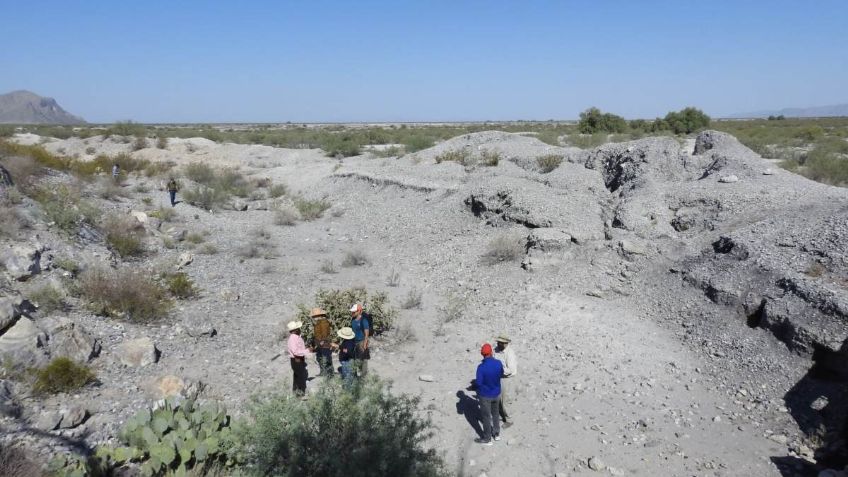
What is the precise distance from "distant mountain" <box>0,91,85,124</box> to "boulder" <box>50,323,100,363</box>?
614 feet

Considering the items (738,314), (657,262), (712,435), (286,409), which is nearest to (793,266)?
(738,314)

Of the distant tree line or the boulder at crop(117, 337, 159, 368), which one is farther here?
the distant tree line

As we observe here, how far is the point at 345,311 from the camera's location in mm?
8977

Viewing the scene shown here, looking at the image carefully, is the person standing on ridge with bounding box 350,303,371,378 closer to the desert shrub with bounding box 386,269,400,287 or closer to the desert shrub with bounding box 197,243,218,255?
the desert shrub with bounding box 386,269,400,287

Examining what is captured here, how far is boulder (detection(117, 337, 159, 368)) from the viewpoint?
717cm

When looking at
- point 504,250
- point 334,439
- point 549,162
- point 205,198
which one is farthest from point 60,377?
point 549,162

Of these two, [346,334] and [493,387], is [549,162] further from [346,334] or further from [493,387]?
[493,387]

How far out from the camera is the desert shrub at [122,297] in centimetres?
841

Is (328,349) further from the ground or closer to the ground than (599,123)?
closer to the ground

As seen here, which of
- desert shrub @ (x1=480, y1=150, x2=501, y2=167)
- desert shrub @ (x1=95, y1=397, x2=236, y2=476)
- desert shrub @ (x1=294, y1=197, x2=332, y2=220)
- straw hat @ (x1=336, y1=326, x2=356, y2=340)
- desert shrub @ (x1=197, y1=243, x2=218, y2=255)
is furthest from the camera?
desert shrub @ (x1=480, y1=150, x2=501, y2=167)

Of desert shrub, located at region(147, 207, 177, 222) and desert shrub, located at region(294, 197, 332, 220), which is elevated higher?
desert shrub, located at region(147, 207, 177, 222)

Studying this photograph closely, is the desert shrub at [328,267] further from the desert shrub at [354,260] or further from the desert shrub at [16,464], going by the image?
the desert shrub at [16,464]

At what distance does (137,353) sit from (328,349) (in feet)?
9.27

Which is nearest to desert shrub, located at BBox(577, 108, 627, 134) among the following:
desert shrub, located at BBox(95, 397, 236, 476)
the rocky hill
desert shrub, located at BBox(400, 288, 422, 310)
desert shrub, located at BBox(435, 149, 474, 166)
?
desert shrub, located at BBox(435, 149, 474, 166)
